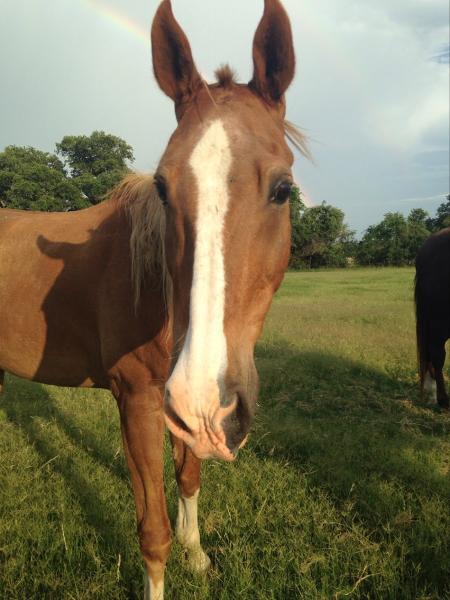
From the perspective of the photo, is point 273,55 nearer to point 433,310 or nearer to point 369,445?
point 369,445

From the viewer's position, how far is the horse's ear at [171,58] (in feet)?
5.64

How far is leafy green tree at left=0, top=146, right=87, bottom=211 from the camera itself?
101 feet

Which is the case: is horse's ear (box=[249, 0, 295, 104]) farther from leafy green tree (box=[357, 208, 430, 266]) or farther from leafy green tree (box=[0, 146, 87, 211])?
leafy green tree (box=[357, 208, 430, 266])

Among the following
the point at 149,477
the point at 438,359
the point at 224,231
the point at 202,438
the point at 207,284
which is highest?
the point at 224,231

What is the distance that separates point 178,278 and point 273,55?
1081mm

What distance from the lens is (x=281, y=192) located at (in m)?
1.48

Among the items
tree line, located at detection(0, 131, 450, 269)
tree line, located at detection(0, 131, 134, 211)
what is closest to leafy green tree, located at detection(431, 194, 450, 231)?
tree line, located at detection(0, 131, 450, 269)

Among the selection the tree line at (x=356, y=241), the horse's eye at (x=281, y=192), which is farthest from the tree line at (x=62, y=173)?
the horse's eye at (x=281, y=192)

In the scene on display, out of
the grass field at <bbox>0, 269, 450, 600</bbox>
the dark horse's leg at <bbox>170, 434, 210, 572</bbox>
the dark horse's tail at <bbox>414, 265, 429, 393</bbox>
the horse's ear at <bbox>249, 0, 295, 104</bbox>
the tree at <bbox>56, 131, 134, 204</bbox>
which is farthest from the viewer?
the tree at <bbox>56, 131, 134, 204</bbox>

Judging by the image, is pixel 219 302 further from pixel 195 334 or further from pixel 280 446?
pixel 280 446

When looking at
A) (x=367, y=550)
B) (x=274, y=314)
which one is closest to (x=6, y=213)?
(x=367, y=550)

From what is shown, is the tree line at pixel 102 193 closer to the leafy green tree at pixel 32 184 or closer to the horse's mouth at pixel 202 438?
the leafy green tree at pixel 32 184

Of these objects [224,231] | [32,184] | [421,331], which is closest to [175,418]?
[224,231]

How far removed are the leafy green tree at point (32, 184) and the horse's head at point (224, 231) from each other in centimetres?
3156
